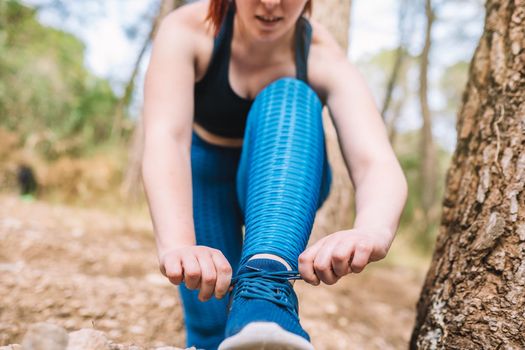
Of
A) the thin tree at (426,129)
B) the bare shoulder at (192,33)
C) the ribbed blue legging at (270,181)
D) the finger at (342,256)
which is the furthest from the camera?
the thin tree at (426,129)

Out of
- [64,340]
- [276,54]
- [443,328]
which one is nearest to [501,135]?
[443,328]

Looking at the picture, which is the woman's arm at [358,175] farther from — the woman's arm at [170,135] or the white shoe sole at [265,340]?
the woman's arm at [170,135]

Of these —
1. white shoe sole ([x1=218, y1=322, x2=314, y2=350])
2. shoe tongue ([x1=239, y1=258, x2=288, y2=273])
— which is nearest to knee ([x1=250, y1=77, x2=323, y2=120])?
shoe tongue ([x1=239, y1=258, x2=288, y2=273])

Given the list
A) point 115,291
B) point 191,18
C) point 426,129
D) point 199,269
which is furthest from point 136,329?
point 426,129

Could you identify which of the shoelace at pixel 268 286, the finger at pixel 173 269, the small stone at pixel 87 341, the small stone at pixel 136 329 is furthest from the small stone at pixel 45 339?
the small stone at pixel 136 329

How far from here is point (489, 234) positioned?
1057 mm

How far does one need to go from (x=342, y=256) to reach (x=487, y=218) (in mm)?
517

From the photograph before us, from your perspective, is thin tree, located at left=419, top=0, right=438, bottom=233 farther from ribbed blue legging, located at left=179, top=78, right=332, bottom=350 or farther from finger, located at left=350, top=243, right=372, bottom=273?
finger, located at left=350, top=243, right=372, bottom=273

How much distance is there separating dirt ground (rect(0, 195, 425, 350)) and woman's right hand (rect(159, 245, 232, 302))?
1.04 feet

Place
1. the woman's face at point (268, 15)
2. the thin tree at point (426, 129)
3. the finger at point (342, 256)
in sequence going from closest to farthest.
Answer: the finger at point (342, 256) → the woman's face at point (268, 15) → the thin tree at point (426, 129)

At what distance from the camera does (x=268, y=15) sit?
107 cm

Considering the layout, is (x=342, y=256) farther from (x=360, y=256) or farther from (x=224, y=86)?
(x=224, y=86)

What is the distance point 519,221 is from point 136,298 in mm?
1428

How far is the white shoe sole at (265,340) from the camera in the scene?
2.13 ft
